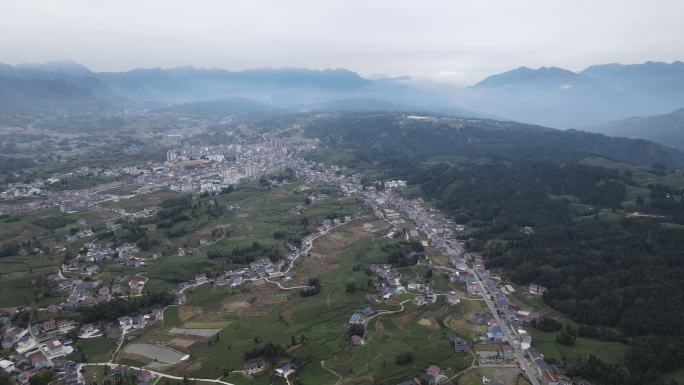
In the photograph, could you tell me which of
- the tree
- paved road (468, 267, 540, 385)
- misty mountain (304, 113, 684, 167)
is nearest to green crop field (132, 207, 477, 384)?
paved road (468, 267, 540, 385)

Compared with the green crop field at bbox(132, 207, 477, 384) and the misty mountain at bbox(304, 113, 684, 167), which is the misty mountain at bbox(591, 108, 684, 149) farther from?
the green crop field at bbox(132, 207, 477, 384)

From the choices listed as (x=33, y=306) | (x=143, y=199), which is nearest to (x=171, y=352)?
(x=33, y=306)

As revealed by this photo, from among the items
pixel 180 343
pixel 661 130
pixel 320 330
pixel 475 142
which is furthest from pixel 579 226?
pixel 661 130

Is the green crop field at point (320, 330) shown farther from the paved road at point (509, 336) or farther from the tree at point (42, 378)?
the tree at point (42, 378)

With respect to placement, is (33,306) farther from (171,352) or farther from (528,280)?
(528,280)

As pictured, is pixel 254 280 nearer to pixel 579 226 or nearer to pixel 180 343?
pixel 180 343

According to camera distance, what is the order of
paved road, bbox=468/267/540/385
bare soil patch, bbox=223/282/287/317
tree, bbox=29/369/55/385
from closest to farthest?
1. tree, bbox=29/369/55/385
2. paved road, bbox=468/267/540/385
3. bare soil patch, bbox=223/282/287/317
